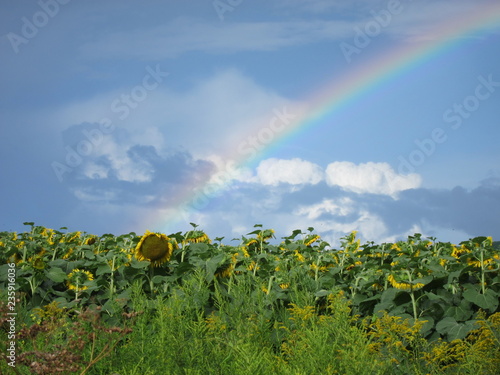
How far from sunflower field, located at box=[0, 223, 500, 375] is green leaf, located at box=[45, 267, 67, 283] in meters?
0.02

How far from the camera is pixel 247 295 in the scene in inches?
201

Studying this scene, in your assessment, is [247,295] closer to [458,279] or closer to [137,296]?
[137,296]

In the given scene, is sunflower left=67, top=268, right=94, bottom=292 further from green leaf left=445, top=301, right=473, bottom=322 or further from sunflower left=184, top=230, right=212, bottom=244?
green leaf left=445, top=301, right=473, bottom=322

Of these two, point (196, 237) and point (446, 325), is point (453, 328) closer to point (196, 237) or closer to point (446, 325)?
point (446, 325)

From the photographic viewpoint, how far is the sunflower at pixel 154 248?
6.56 metres

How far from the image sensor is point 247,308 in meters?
4.84

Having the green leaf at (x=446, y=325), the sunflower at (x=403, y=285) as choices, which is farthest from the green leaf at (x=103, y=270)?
the green leaf at (x=446, y=325)

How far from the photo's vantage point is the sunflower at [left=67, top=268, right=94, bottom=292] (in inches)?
272

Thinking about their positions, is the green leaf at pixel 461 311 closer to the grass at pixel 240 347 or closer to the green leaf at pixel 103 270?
the grass at pixel 240 347

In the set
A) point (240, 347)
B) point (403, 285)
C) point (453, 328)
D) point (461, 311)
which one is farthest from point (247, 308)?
point (461, 311)

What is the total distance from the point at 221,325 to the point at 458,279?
9.86 ft

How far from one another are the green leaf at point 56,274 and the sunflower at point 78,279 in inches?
4.2

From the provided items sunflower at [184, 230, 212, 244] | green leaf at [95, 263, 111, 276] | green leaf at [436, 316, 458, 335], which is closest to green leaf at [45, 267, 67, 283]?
green leaf at [95, 263, 111, 276]

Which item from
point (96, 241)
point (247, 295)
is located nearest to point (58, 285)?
point (96, 241)
